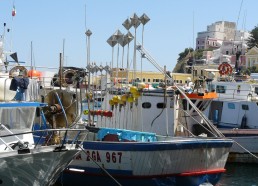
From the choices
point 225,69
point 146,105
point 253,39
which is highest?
point 253,39

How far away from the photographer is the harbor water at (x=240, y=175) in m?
21.5

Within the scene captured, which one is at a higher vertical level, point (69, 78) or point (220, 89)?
point (69, 78)

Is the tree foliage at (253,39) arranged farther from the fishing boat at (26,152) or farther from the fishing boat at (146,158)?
the fishing boat at (26,152)

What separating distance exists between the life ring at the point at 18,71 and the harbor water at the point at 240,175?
912 centimetres

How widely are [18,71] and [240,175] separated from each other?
11.7 metres

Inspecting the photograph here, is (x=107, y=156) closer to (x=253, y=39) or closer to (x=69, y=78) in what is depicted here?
(x=69, y=78)

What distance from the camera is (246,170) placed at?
24.4 meters

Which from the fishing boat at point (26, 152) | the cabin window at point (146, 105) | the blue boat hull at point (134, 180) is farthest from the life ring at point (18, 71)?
the cabin window at point (146, 105)

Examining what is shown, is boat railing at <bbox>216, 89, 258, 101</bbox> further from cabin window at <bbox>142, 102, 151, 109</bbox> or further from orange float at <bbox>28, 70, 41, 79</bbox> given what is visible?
orange float at <bbox>28, 70, 41, 79</bbox>

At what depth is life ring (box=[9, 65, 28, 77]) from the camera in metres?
15.5

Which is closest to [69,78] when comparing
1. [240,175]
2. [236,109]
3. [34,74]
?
[34,74]

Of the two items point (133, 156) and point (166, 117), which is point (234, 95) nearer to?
point (166, 117)

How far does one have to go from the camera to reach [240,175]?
76.1 ft

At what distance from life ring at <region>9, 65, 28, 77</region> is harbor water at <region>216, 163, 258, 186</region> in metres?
9.12
